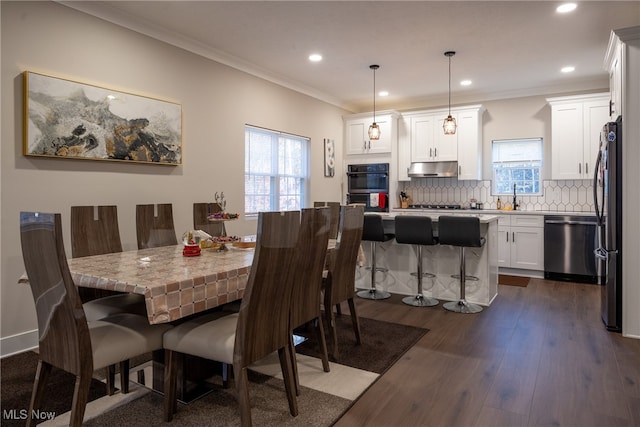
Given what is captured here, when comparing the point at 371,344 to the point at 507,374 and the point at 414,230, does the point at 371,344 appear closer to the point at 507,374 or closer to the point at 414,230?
the point at 507,374

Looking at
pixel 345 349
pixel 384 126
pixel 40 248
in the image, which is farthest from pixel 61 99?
pixel 384 126

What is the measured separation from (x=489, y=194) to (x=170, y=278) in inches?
224

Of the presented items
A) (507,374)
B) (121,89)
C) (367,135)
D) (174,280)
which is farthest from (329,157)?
(174,280)

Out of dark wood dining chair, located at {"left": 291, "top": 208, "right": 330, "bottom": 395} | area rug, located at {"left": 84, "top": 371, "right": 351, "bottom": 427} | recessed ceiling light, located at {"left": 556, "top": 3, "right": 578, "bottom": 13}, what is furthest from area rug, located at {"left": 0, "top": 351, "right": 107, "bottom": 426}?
recessed ceiling light, located at {"left": 556, "top": 3, "right": 578, "bottom": 13}

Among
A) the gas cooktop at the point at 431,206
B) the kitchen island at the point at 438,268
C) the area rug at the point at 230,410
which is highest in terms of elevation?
the gas cooktop at the point at 431,206

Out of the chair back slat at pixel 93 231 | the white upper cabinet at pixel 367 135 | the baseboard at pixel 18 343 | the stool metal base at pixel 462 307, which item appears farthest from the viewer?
the white upper cabinet at pixel 367 135

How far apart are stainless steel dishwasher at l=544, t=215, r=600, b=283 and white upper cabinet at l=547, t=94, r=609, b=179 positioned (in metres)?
0.69

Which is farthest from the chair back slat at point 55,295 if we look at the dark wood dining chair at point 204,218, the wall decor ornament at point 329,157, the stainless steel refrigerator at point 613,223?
the wall decor ornament at point 329,157

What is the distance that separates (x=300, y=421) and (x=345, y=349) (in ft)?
3.33

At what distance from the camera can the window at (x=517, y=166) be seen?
618 cm

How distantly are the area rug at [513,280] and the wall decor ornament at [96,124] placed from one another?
4307mm

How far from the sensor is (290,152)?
599 centimetres

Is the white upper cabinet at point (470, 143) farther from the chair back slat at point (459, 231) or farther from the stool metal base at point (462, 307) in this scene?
the stool metal base at point (462, 307)

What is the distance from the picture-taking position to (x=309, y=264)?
2367 millimetres
